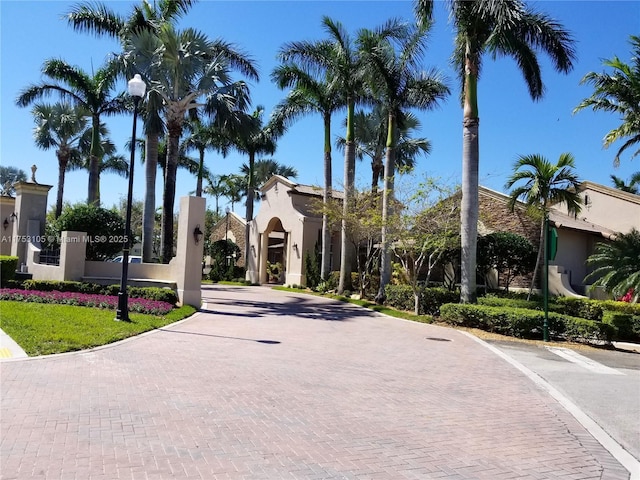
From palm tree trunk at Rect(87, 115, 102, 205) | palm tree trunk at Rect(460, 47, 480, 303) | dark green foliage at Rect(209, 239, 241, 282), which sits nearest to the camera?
palm tree trunk at Rect(460, 47, 480, 303)

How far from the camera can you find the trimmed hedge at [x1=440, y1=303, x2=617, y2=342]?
1345 centimetres

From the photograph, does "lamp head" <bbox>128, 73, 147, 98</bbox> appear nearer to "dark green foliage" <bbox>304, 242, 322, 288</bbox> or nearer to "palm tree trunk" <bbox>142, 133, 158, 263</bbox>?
"palm tree trunk" <bbox>142, 133, 158, 263</bbox>

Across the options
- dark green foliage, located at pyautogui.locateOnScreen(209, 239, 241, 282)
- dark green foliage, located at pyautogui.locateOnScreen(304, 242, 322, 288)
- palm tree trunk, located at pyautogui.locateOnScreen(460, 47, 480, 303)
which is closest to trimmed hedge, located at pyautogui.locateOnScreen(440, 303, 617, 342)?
palm tree trunk, located at pyautogui.locateOnScreen(460, 47, 480, 303)

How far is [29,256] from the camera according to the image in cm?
2138

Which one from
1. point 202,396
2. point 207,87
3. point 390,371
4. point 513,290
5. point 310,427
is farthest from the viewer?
point 513,290

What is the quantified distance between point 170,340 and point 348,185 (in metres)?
14.6

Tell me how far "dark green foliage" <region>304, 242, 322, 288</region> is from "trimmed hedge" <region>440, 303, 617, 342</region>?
13.2 meters

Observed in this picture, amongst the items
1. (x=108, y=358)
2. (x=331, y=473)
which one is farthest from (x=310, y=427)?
(x=108, y=358)

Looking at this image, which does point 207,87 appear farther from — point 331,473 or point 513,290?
point 331,473

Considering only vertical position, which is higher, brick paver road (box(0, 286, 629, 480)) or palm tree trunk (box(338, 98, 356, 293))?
palm tree trunk (box(338, 98, 356, 293))

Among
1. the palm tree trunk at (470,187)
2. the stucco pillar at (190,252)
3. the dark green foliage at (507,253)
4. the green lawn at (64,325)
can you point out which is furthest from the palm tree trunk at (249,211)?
→ the palm tree trunk at (470,187)

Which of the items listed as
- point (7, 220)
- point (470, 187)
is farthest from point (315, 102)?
point (7, 220)

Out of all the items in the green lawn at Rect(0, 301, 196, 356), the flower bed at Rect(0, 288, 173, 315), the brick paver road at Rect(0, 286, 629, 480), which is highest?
the flower bed at Rect(0, 288, 173, 315)

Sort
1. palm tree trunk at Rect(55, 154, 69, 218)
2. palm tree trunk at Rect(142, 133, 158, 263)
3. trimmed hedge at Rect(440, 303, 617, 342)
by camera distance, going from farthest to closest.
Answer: palm tree trunk at Rect(55, 154, 69, 218) → palm tree trunk at Rect(142, 133, 158, 263) → trimmed hedge at Rect(440, 303, 617, 342)
